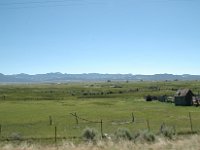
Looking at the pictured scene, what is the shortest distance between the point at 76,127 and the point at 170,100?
64268 millimetres

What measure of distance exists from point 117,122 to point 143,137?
77.3 feet

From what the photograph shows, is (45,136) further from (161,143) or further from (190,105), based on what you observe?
(190,105)

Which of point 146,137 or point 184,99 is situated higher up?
point 146,137

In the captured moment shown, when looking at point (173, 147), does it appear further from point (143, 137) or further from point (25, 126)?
point (25, 126)

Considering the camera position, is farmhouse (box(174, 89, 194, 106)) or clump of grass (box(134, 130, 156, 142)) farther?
farmhouse (box(174, 89, 194, 106))

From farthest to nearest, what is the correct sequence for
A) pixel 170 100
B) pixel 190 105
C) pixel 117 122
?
pixel 170 100
pixel 190 105
pixel 117 122

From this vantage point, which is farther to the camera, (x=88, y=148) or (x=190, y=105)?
(x=190, y=105)

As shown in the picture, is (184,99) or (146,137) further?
(184,99)

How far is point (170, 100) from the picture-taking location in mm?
109812

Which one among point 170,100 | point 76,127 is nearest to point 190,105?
point 170,100

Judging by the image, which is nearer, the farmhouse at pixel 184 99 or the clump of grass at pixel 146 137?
the clump of grass at pixel 146 137

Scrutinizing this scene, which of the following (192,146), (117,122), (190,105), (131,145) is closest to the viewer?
(192,146)

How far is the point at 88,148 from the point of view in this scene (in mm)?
26094

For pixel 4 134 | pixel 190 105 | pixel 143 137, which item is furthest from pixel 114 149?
pixel 190 105
